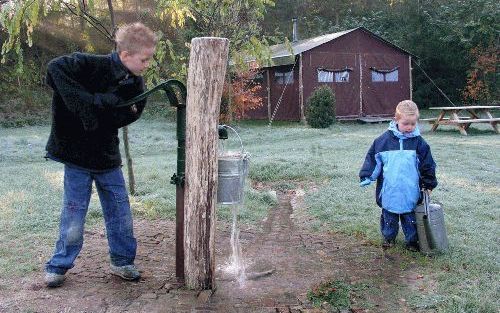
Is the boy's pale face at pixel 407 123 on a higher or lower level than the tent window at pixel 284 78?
lower

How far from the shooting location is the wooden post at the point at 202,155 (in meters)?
3.42

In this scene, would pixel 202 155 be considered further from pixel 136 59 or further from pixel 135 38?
pixel 135 38

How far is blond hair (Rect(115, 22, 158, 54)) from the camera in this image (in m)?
3.44

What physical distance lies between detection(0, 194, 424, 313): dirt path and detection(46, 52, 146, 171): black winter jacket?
0.89 meters

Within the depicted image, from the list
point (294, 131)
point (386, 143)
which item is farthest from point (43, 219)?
point (294, 131)

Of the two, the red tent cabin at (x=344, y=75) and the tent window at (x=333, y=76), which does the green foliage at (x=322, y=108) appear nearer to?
the red tent cabin at (x=344, y=75)

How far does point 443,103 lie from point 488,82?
281 cm

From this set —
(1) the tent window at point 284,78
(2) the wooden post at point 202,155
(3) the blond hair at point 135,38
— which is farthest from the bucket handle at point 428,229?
(1) the tent window at point 284,78

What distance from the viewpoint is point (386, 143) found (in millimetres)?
4625

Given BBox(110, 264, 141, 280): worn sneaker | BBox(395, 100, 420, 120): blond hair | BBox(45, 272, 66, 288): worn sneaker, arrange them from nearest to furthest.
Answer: BBox(45, 272, 66, 288): worn sneaker < BBox(110, 264, 141, 280): worn sneaker < BBox(395, 100, 420, 120): blond hair

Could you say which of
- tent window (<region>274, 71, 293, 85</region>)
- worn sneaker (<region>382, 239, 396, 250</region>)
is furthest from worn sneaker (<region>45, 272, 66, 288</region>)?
tent window (<region>274, 71, 293, 85</region>)

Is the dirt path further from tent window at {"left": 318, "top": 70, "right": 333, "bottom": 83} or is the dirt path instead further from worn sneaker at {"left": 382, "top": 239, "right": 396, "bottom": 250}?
tent window at {"left": 318, "top": 70, "right": 333, "bottom": 83}

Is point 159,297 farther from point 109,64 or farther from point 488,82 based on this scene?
point 488,82

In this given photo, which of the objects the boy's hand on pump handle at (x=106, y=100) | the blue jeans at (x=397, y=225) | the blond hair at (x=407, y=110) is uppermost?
the boy's hand on pump handle at (x=106, y=100)
